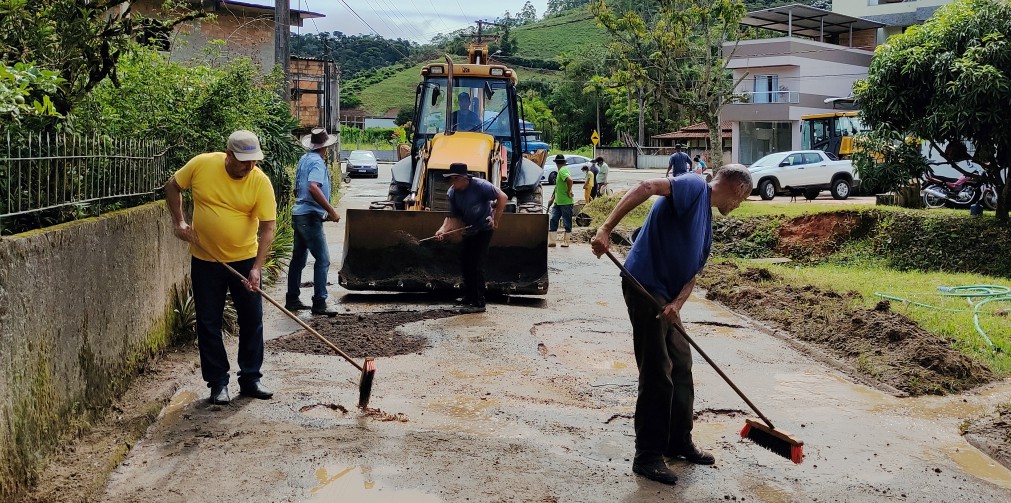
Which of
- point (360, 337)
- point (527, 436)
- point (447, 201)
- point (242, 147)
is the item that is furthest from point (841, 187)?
point (242, 147)

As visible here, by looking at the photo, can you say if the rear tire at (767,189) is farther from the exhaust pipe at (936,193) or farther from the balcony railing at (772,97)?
the balcony railing at (772,97)

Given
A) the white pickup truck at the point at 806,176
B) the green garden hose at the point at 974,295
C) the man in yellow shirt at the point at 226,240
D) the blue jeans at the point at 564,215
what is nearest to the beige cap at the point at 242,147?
the man in yellow shirt at the point at 226,240

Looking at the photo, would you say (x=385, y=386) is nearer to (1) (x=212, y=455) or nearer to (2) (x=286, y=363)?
(2) (x=286, y=363)

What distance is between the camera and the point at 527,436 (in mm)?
6000

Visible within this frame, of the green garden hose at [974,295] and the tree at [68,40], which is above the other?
the tree at [68,40]

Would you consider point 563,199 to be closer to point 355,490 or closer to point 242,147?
point 242,147

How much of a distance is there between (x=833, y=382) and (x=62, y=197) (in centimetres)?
586

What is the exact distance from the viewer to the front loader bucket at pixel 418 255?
11188 mm

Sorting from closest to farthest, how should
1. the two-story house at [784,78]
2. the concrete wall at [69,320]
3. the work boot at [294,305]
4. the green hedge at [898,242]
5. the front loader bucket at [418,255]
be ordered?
the concrete wall at [69,320] → the work boot at [294,305] → the front loader bucket at [418,255] → the green hedge at [898,242] → the two-story house at [784,78]

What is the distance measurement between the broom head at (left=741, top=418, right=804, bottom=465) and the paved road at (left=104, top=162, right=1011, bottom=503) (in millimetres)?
132

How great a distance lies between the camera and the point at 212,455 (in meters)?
5.38

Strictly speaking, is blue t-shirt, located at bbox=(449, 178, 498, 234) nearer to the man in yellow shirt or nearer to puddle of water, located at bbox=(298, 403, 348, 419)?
the man in yellow shirt

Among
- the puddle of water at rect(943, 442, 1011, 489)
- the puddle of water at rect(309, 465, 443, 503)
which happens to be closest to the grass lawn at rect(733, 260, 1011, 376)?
the puddle of water at rect(943, 442, 1011, 489)

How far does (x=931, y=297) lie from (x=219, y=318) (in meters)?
8.19
